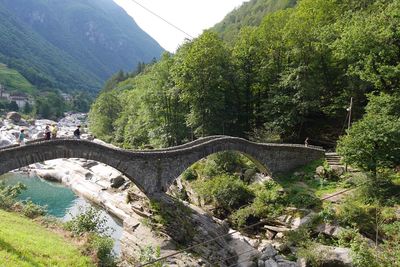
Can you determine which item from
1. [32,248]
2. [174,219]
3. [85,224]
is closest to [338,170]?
[174,219]

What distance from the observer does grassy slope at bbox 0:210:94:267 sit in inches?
594

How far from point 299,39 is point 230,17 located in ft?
447

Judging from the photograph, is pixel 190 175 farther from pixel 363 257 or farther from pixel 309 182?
pixel 363 257

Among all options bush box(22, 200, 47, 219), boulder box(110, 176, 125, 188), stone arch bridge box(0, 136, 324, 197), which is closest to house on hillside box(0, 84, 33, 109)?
boulder box(110, 176, 125, 188)

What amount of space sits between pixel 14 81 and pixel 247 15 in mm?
99271

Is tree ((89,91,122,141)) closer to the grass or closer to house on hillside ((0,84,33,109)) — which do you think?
the grass

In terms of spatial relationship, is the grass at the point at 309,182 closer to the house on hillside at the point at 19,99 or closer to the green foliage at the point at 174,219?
the green foliage at the point at 174,219

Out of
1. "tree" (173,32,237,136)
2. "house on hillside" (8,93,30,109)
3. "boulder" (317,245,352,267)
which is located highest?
"tree" (173,32,237,136)

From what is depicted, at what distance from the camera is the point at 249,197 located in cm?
3044

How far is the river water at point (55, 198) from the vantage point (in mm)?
34812

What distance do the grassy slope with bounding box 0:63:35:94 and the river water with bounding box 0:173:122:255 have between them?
359 ft

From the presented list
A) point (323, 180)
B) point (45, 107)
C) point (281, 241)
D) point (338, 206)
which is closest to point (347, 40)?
point (323, 180)

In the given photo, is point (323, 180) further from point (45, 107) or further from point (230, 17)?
point (230, 17)

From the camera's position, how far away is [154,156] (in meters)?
25.8
